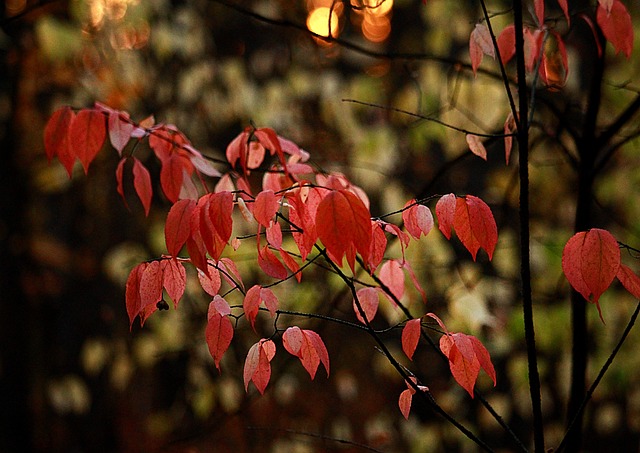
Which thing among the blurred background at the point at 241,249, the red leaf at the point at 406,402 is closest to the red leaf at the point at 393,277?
the red leaf at the point at 406,402

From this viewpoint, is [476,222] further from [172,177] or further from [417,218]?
[172,177]

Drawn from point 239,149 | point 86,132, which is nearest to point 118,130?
point 86,132

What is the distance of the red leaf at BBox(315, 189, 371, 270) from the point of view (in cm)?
59

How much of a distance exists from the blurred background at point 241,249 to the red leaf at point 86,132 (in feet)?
2.40

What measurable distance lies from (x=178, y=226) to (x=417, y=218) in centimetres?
27

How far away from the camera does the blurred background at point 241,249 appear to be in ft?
6.59

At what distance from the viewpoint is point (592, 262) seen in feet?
2.08

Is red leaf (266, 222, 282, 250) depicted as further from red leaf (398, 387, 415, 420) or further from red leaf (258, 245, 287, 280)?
red leaf (398, 387, 415, 420)

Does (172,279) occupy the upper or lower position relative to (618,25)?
lower

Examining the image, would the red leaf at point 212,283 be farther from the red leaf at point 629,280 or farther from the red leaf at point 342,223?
the red leaf at point 629,280

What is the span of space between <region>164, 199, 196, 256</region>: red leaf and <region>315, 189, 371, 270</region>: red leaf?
0.15m

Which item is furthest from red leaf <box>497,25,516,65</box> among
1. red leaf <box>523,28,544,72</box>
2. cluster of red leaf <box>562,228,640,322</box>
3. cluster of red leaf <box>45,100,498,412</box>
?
cluster of red leaf <box>562,228,640,322</box>

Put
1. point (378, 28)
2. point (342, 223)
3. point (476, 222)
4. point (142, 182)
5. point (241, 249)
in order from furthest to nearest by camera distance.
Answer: point (378, 28) → point (241, 249) → point (142, 182) → point (476, 222) → point (342, 223)

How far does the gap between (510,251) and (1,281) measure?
1.91 metres
